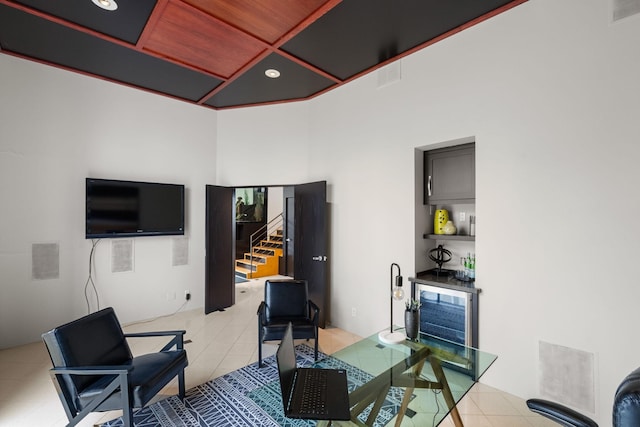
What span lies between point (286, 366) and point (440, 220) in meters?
2.60

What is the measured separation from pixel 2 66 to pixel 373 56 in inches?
175

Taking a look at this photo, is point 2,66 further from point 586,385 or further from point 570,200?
point 586,385

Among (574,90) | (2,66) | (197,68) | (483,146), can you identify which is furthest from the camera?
(197,68)

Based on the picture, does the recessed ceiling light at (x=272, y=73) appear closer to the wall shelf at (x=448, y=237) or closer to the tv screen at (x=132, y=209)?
the tv screen at (x=132, y=209)

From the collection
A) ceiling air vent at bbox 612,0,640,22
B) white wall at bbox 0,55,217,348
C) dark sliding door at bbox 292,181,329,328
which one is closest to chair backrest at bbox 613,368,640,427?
ceiling air vent at bbox 612,0,640,22

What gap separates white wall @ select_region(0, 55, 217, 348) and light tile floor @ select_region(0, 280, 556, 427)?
0.50 metres

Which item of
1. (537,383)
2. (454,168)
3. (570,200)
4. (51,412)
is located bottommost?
(51,412)

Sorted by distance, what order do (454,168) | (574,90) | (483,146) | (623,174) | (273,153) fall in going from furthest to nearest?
(273,153)
(454,168)
(483,146)
(574,90)
(623,174)

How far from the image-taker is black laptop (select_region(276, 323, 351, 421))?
1398 millimetres

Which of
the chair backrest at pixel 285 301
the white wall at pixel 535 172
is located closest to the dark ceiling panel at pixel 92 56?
the white wall at pixel 535 172

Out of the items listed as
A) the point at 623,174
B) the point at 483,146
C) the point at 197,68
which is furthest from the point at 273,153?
the point at 623,174

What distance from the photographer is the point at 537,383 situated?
2.48 metres

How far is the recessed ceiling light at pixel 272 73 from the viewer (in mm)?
3861

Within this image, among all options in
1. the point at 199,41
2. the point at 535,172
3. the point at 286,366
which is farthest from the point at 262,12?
the point at 286,366
